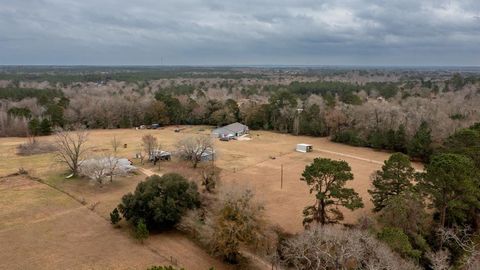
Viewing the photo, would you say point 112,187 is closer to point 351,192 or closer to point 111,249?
point 111,249

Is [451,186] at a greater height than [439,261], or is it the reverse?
[451,186]

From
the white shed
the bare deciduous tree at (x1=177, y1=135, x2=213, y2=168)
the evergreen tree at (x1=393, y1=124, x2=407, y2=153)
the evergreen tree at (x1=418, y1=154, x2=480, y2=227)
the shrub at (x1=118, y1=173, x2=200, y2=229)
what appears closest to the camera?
the evergreen tree at (x1=418, y1=154, x2=480, y2=227)

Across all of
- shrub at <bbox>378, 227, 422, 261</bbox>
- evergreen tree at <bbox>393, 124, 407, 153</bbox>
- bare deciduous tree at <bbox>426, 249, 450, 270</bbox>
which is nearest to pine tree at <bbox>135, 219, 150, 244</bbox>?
shrub at <bbox>378, 227, 422, 261</bbox>

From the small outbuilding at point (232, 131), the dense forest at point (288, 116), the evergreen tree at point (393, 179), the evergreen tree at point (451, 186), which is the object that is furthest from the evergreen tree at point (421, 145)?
the small outbuilding at point (232, 131)

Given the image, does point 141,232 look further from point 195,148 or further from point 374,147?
point 374,147

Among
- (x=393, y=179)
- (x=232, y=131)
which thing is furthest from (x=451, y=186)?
(x=232, y=131)

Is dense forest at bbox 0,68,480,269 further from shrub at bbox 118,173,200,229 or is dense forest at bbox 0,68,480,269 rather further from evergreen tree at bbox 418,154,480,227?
shrub at bbox 118,173,200,229
